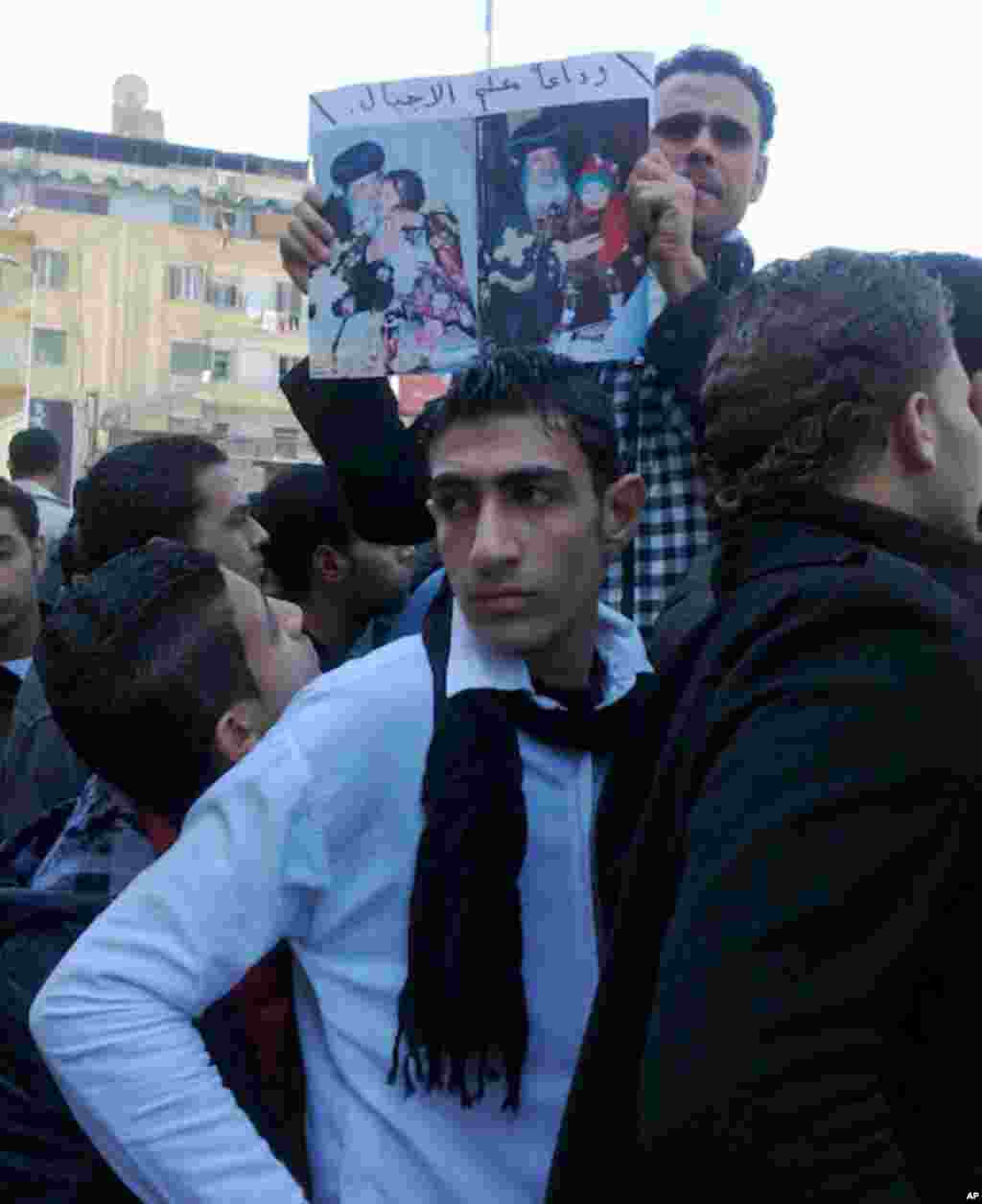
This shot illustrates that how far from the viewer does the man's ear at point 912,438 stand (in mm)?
1614

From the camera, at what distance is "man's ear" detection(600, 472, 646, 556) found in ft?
7.34

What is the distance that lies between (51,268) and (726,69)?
1950 inches

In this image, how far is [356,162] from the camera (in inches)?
101

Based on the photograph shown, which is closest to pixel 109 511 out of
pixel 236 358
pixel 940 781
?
pixel 940 781

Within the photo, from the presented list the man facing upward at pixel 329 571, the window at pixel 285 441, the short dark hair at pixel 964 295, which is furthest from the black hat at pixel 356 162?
the window at pixel 285 441

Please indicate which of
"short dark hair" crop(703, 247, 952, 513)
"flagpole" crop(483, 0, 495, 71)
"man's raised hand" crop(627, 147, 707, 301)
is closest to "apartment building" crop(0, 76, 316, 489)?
"flagpole" crop(483, 0, 495, 71)

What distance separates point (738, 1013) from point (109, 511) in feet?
8.64

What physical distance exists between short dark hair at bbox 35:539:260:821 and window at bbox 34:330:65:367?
49.9 metres

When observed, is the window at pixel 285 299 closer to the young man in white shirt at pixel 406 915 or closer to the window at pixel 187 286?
the window at pixel 187 286

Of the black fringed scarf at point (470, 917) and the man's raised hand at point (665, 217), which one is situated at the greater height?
the man's raised hand at point (665, 217)

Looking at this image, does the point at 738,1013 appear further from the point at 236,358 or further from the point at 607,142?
the point at 236,358

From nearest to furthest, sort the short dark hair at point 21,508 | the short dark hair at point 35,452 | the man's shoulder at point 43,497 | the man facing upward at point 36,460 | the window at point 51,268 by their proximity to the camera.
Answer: the short dark hair at point 21,508
the man's shoulder at point 43,497
the man facing upward at point 36,460
the short dark hair at point 35,452
the window at point 51,268

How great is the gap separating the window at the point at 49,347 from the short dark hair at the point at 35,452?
144 feet

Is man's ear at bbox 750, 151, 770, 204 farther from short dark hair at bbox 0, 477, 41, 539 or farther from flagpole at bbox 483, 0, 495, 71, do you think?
flagpole at bbox 483, 0, 495, 71
